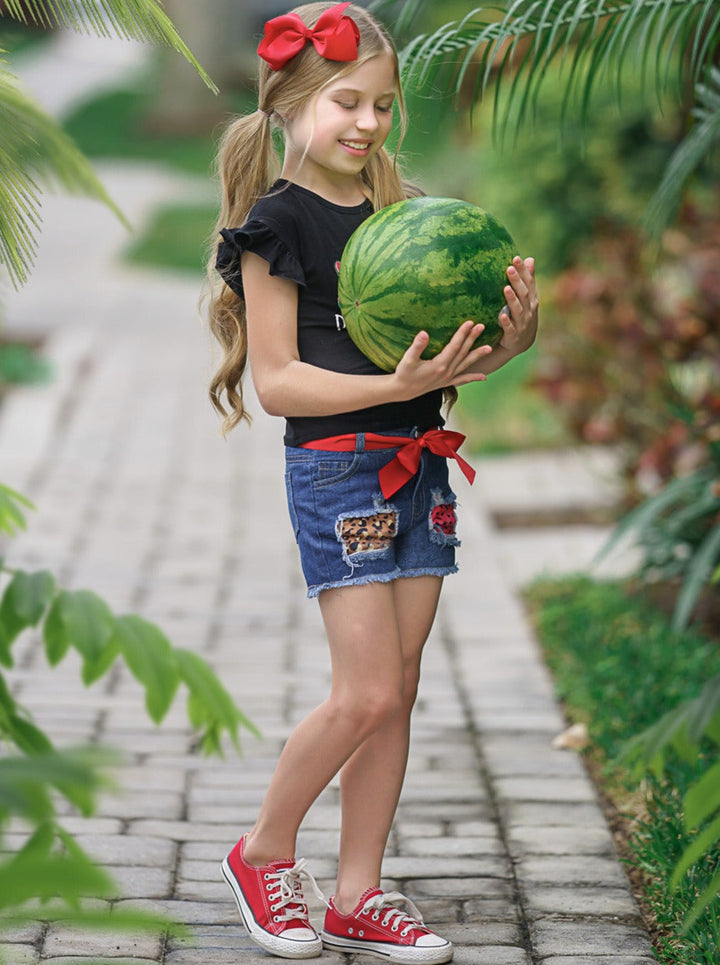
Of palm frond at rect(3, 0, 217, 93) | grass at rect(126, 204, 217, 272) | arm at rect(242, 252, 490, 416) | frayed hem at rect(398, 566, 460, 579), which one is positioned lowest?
grass at rect(126, 204, 217, 272)

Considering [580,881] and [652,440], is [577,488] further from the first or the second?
[580,881]

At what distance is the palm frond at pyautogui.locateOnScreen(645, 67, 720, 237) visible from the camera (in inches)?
142

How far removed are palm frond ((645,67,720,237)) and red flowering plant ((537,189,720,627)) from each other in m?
0.53

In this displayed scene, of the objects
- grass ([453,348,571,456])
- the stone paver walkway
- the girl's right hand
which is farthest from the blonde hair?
grass ([453,348,571,456])

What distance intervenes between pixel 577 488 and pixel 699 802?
6.28 m

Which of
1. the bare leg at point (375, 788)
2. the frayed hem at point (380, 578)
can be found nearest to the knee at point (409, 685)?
the bare leg at point (375, 788)

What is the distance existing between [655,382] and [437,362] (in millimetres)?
3608

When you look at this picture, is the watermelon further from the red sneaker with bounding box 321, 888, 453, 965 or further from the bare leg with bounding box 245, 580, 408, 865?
the red sneaker with bounding box 321, 888, 453, 965

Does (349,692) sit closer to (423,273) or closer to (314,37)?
(423,273)

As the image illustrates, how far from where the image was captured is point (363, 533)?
9.37 ft

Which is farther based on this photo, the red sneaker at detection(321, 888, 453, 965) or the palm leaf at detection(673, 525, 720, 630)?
the palm leaf at detection(673, 525, 720, 630)

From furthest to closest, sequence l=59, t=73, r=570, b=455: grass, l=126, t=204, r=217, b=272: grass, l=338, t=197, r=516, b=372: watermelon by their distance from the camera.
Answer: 1. l=126, t=204, r=217, b=272: grass
2. l=59, t=73, r=570, b=455: grass
3. l=338, t=197, r=516, b=372: watermelon

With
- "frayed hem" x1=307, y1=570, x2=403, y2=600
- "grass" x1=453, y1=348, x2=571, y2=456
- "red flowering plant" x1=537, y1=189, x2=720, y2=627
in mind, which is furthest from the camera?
"grass" x1=453, y1=348, x2=571, y2=456

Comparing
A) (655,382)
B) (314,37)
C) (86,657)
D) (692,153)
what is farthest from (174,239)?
(86,657)
